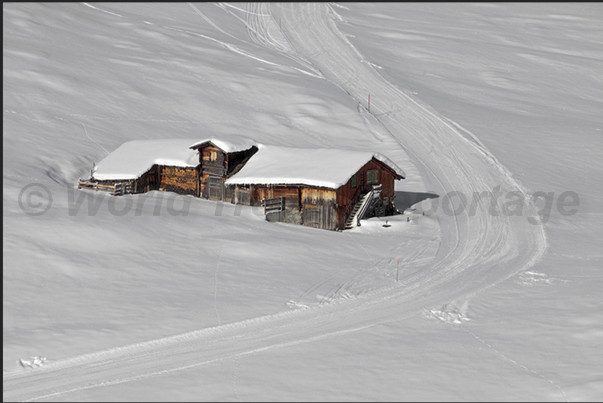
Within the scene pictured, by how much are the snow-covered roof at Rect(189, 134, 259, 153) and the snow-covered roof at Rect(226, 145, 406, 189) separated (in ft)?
2.85

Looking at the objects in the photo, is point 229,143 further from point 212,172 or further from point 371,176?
point 371,176

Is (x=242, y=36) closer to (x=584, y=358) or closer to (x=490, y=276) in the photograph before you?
(x=490, y=276)

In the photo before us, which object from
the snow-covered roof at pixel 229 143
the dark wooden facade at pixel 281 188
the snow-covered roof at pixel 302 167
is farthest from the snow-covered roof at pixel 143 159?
the snow-covered roof at pixel 302 167

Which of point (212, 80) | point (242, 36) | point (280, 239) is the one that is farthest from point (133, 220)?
point (242, 36)

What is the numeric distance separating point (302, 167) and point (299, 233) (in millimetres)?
4478

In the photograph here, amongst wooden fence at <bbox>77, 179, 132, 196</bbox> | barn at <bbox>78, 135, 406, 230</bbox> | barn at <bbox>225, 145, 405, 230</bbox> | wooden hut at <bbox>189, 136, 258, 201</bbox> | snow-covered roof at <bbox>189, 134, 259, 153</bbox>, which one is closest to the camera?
barn at <bbox>225, 145, 405, 230</bbox>

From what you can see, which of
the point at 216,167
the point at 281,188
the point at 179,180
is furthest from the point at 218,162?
the point at 281,188

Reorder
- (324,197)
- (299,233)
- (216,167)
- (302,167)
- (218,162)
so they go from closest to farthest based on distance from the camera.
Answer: (299,233)
(324,197)
(302,167)
(218,162)
(216,167)

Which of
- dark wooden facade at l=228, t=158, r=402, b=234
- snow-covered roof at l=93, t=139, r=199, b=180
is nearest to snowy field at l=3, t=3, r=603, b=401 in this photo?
dark wooden facade at l=228, t=158, r=402, b=234

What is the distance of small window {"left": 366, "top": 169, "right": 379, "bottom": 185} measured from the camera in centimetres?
4338

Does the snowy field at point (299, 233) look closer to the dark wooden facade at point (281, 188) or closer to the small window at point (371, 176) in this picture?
the dark wooden facade at point (281, 188)

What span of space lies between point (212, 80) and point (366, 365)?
4989 centimetres

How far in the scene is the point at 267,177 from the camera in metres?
42.1

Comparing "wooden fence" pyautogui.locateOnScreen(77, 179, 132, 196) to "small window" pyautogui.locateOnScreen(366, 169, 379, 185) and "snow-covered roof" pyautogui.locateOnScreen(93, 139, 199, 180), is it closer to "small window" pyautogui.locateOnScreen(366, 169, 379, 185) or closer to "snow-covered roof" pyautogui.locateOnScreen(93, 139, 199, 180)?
"snow-covered roof" pyautogui.locateOnScreen(93, 139, 199, 180)
